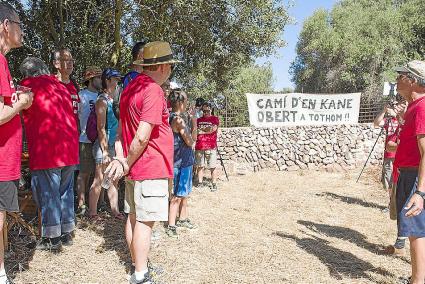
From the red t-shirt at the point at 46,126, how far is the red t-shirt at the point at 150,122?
98 centimetres

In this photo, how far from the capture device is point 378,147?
11289 millimetres

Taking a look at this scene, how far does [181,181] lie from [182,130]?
0.63 metres

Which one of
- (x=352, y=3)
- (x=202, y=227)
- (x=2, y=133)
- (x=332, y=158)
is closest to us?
(x=2, y=133)

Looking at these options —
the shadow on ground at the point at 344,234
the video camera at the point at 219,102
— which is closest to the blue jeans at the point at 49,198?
the shadow on ground at the point at 344,234

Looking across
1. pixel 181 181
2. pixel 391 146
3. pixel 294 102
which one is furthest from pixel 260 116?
pixel 181 181

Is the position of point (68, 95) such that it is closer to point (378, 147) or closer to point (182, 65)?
point (182, 65)

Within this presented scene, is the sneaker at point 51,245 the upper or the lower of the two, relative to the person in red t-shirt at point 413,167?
lower

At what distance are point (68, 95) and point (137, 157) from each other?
1.44 metres

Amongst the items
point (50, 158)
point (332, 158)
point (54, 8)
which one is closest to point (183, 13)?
point (54, 8)

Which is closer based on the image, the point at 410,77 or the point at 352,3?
the point at 410,77

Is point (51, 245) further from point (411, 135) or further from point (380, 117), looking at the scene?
point (380, 117)

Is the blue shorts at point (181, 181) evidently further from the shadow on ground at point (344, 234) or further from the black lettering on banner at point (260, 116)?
the black lettering on banner at point (260, 116)

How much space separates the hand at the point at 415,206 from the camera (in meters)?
2.77

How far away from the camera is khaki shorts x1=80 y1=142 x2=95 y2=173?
4824 millimetres
